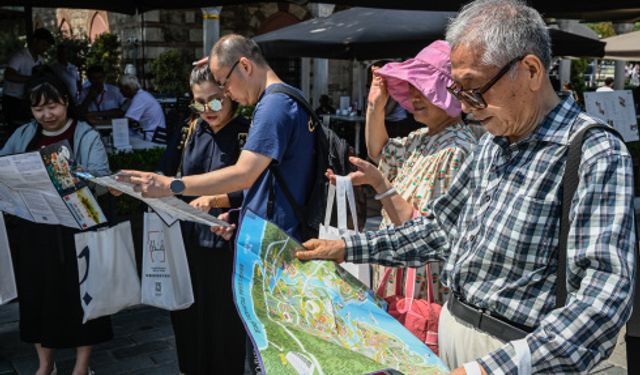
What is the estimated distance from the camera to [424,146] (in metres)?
2.75

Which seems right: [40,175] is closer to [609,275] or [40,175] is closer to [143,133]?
[609,275]

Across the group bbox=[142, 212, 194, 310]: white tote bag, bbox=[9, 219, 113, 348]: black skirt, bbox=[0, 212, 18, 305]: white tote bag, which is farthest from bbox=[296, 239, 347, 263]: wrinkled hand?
bbox=[0, 212, 18, 305]: white tote bag

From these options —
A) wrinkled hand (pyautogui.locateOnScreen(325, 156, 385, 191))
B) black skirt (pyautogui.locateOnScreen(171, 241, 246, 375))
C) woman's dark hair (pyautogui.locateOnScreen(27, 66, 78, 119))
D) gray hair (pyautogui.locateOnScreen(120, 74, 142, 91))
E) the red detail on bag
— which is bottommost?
black skirt (pyautogui.locateOnScreen(171, 241, 246, 375))

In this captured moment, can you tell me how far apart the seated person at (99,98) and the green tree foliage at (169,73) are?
713cm

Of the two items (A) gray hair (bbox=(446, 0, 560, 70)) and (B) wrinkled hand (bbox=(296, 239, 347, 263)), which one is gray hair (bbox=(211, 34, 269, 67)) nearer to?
(B) wrinkled hand (bbox=(296, 239, 347, 263))

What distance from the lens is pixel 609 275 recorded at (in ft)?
4.35

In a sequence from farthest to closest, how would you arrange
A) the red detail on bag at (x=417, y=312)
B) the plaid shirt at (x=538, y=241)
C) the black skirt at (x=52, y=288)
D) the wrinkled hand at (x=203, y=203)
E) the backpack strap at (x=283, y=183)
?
the black skirt at (x=52, y=288) → the wrinkled hand at (x=203, y=203) → the backpack strap at (x=283, y=183) → the red detail on bag at (x=417, y=312) → the plaid shirt at (x=538, y=241)

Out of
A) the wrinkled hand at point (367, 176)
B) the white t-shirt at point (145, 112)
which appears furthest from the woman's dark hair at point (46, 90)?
the white t-shirt at point (145, 112)

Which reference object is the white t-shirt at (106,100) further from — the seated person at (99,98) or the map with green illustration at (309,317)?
the map with green illustration at (309,317)

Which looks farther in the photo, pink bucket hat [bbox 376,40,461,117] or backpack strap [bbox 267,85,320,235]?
backpack strap [bbox 267,85,320,235]

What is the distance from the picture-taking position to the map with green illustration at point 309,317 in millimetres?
1488

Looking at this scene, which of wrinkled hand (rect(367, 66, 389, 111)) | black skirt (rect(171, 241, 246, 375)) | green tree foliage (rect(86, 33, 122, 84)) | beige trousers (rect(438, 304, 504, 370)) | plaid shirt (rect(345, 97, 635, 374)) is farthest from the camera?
green tree foliage (rect(86, 33, 122, 84))

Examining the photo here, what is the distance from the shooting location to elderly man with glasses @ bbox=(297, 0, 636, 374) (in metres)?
1.34

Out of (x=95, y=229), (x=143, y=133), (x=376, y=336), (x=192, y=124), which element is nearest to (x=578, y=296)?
(x=376, y=336)
